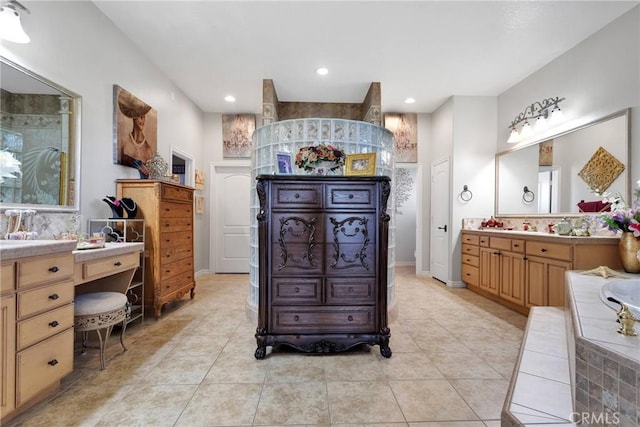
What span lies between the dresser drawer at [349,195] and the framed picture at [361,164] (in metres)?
0.26

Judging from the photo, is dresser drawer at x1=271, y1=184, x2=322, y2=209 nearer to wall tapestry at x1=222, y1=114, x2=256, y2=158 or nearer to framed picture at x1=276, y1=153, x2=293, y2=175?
framed picture at x1=276, y1=153, x2=293, y2=175

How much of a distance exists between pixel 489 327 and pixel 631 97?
2.49 m

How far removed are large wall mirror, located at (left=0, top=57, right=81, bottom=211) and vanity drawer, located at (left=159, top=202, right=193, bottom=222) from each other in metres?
0.68

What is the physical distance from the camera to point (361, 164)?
7.68 ft

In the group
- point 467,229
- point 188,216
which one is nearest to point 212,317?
point 188,216

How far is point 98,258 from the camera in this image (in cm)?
199

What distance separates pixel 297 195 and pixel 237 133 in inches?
138

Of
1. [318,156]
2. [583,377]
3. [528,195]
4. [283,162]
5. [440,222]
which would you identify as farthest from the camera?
[440,222]

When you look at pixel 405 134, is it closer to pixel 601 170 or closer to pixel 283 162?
pixel 601 170

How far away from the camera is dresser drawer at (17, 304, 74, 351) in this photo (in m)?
1.36

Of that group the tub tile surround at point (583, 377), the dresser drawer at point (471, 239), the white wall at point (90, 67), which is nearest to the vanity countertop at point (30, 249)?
the white wall at point (90, 67)

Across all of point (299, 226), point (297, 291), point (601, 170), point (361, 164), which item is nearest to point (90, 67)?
point (299, 226)

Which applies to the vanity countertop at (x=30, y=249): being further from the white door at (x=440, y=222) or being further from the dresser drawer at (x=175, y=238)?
the white door at (x=440, y=222)

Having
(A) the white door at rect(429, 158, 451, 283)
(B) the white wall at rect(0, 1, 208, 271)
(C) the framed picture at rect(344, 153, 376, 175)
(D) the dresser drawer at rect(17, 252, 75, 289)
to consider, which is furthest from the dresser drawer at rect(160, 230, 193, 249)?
(A) the white door at rect(429, 158, 451, 283)
